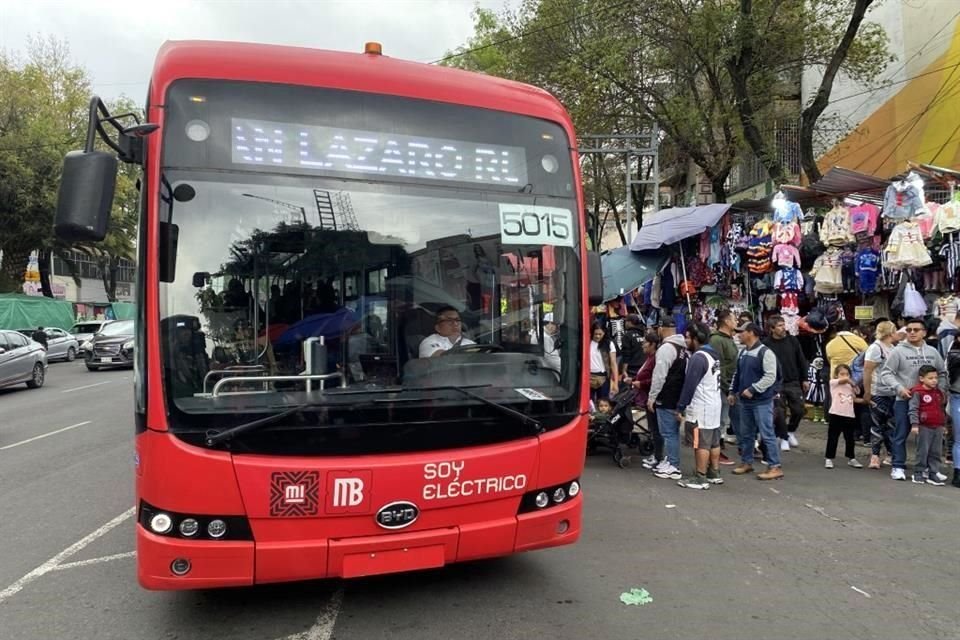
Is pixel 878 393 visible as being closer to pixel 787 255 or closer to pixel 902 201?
pixel 902 201

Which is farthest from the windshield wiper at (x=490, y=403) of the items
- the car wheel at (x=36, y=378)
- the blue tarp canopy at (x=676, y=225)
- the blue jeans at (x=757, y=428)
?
the car wheel at (x=36, y=378)

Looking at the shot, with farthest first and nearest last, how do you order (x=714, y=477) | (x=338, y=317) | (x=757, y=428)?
(x=757, y=428) → (x=714, y=477) → (x=338, y=317)

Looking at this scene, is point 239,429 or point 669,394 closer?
point 239,429

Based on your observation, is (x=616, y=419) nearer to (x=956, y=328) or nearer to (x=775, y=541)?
(x=775, y=541)

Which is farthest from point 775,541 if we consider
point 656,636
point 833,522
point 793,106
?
point 793,106

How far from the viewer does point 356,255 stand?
3.75 m

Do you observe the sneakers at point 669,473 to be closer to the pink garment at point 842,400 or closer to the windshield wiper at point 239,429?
the pink garment at point 842,400

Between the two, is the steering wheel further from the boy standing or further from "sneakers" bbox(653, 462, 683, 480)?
the boy standing

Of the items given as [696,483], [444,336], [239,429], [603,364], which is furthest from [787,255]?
[239,429]

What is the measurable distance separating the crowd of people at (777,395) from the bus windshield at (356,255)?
355 centimetres

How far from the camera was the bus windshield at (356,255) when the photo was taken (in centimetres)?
354

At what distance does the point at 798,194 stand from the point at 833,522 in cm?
594

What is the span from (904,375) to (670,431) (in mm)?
2555

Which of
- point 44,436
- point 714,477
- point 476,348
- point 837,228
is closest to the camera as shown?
point 476,348
